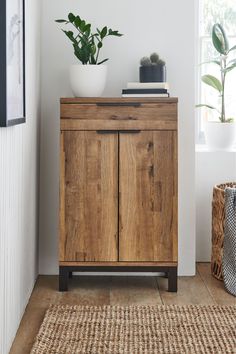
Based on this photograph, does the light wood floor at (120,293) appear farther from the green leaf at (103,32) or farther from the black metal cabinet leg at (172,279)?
the green leaf at (103,32)

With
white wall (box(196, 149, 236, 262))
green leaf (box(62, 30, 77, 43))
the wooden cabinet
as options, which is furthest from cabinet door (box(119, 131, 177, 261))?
white wall (box(196, 149, 236, 262))

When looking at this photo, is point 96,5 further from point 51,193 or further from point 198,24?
point 51,193

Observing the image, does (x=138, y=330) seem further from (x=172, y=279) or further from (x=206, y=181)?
(x=206, y=181)

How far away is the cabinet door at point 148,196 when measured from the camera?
3.25m

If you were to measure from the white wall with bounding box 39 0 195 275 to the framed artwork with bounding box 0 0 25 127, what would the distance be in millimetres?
898

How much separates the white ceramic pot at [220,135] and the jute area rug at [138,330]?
1.30 m

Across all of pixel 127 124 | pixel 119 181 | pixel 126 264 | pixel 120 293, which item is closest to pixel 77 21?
pixel 127 124

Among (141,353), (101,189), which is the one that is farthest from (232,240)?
(141,353)

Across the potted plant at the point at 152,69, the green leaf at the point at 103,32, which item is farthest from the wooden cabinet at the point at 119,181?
the green leaf at the point at 103,32

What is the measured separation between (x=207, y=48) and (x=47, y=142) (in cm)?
130

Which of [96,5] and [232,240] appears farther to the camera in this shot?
[96,5]

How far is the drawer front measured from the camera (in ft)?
10.6

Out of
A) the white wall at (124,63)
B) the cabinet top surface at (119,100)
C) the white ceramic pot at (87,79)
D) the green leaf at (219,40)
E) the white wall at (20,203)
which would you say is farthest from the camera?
the green leaf at (219,40)

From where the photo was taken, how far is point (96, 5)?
3.59m
